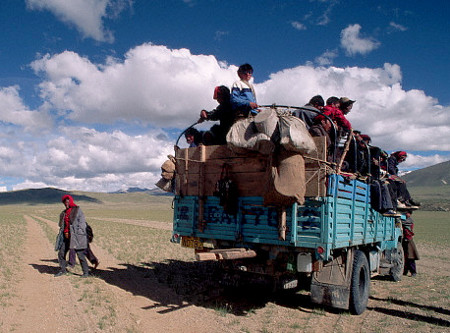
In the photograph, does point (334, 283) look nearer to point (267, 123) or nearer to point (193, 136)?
point (267, 123)

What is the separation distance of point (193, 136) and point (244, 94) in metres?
1.78

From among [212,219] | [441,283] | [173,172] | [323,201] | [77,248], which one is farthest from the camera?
[441,283]

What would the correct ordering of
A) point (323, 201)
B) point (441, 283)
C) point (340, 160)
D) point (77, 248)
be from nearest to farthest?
point (323, 201) < point (340, 160) < point (77, 248) < point (441, 283)

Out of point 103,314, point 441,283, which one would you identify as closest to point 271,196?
point 103,314

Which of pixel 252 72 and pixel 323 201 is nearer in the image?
pixel 323 201

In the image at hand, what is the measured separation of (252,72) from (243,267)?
3.55 metres

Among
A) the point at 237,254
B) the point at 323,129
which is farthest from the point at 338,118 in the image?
the point at 237,254

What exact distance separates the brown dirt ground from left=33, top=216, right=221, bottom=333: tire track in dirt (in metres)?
0.02

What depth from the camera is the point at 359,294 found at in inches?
268

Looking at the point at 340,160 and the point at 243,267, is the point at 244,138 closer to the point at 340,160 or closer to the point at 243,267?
the point at 340,160

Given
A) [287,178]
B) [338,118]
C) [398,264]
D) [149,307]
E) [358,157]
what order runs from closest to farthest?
[287,178] → [338,118] → [149,307] → [358,157] → [398,264]

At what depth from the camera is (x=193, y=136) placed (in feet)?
26.9

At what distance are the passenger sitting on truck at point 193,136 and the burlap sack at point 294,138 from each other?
287 cm

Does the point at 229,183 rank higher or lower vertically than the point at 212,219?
higher
